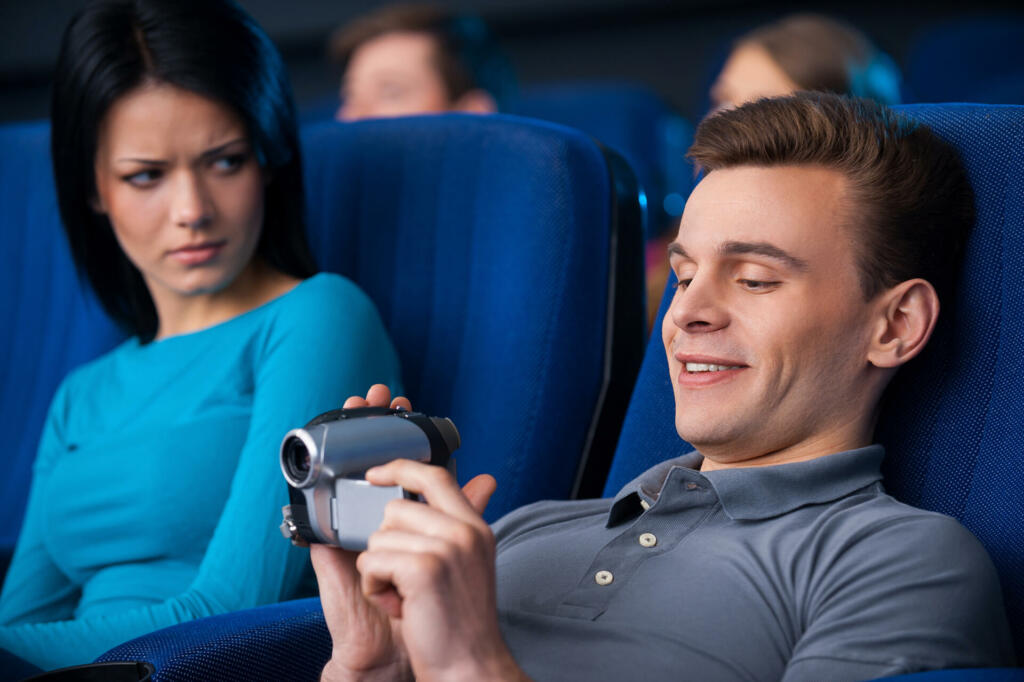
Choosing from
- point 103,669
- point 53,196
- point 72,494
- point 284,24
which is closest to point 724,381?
point 103,669

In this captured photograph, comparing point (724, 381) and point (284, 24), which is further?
point (284, 24)

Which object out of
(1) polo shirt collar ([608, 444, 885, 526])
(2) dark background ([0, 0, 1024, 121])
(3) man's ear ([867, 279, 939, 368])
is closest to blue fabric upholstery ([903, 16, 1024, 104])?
(2) dark background ([0, 0, 1024, 121])

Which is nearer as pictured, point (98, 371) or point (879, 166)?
point (879, 166)

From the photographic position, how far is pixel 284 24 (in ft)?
13.8

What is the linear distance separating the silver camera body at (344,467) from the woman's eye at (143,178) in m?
0.70

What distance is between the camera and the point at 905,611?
828 mm

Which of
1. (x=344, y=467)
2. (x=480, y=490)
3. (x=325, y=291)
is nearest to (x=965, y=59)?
(x=325, y=291)

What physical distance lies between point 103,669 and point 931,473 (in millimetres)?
744

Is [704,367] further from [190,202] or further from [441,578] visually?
[190,202]

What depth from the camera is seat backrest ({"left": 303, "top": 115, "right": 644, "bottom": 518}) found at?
4.71 feet

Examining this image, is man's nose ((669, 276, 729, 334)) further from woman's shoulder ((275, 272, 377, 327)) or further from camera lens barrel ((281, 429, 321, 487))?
woman's shoulder ((275, 272, 377, 327))

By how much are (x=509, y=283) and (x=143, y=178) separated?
1.59 feet

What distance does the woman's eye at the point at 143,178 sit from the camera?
1.46 metres

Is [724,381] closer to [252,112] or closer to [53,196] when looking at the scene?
[252,112]
